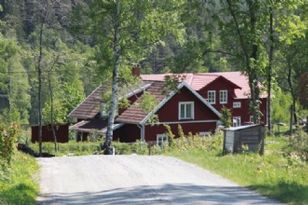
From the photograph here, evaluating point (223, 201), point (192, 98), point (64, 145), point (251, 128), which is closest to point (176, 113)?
point (192, 98)

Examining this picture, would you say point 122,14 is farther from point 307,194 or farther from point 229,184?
point 307,194

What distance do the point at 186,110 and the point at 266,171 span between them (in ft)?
118

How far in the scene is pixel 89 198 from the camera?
1409 centimetres

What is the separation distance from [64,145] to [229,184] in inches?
1273

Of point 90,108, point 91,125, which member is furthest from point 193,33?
point 90,108

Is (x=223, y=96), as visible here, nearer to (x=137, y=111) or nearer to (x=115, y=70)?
(x=137, y=111)

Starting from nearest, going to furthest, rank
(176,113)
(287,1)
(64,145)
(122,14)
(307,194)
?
(307,194) → (287,1) → (122,14) → (64,145) → (176,113)

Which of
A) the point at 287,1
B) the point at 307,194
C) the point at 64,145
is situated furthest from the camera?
the point at 64,145

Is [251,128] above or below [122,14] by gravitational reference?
below

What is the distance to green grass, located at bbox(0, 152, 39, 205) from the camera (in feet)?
43.8

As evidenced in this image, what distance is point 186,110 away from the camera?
53.5 m

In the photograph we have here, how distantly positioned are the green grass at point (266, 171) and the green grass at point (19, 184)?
184 inches

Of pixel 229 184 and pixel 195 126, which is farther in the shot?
pixel 195 126

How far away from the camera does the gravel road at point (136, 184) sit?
1375 centimetres
